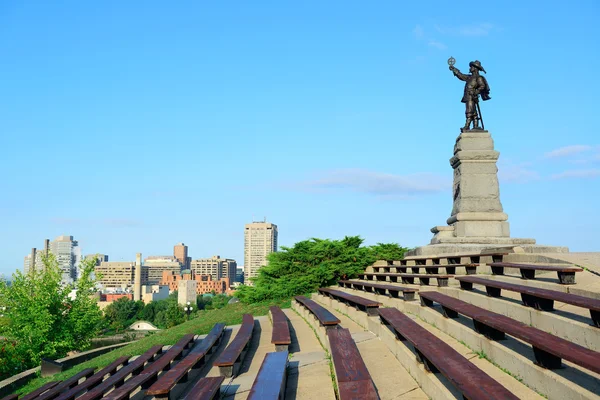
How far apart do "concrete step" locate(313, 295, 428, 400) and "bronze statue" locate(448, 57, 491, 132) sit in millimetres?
13565

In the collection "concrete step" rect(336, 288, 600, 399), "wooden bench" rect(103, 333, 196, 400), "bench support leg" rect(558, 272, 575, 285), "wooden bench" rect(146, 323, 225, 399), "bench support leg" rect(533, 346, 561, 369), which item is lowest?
"wooden bench" rect(103, 333, 196, 400)

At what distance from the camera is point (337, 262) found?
1809 centimetres

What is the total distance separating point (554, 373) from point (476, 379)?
806 millimetres

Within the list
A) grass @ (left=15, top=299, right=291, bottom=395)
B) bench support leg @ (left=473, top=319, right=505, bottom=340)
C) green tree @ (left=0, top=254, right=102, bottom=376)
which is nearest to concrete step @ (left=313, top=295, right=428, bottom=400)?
bench support leg @ (left=473, top=319, right=505, bottom=340)

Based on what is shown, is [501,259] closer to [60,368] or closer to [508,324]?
[508,324]

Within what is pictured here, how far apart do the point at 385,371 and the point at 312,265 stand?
41.2 ft

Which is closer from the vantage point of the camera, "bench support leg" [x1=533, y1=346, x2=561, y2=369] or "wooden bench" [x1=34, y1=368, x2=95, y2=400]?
"bench support leg" [x1=533, y1=346, x2=561, y2=369]

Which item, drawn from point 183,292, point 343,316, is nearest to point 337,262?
point 343,316

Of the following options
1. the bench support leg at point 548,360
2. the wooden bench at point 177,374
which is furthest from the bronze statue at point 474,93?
the bench support leg at point 548,360

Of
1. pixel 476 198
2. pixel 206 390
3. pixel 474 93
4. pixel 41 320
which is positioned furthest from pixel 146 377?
pixel 41 320

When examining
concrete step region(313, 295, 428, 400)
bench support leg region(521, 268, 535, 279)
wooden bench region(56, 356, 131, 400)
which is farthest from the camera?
bench support leg region(521, 268, 535, 279)

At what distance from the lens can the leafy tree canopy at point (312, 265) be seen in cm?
1747

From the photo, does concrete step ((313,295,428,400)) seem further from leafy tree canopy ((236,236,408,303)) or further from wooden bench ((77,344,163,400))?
leafy tree canopy ((236,236,408,303))

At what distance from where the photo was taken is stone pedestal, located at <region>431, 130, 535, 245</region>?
1803cm
